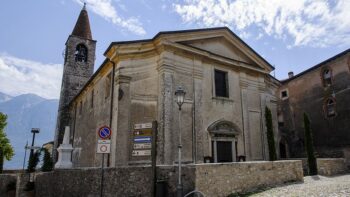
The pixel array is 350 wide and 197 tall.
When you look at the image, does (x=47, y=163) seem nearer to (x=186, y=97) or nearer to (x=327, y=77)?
(x=186, y=97)

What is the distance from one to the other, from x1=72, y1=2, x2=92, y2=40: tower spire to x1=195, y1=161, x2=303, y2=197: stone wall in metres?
23.8

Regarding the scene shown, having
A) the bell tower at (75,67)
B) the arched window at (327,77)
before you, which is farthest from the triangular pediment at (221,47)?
the bell tower at (75,67)

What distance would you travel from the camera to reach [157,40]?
12.3 meters

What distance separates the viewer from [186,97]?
12.4 metres

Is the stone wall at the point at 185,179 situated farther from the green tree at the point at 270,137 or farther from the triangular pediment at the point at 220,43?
the triangular pediment at the point at 220,43

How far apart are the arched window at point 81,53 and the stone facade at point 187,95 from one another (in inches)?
465

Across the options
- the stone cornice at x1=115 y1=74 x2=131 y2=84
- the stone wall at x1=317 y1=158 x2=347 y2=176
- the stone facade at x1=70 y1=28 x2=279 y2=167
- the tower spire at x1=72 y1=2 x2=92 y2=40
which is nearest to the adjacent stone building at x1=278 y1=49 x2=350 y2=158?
the stone wall at x1=317 y1=158 x2=347 y2=176

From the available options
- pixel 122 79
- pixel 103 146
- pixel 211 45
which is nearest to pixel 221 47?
pixel 211 45

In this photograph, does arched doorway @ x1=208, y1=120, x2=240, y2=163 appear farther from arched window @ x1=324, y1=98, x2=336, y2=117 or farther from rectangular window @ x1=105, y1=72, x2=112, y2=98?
arched window @ x1=324, y1=98, x2=336, y2=117

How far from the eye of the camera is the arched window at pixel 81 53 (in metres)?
26.8

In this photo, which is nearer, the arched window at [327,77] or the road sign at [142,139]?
the road sign at [142,139]

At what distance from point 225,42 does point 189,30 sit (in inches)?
113

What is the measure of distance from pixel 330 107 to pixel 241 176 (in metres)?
14.7

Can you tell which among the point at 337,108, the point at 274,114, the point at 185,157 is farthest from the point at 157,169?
the point at 337,108
